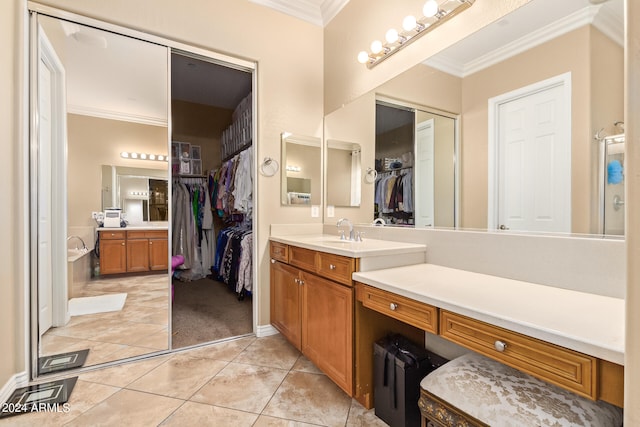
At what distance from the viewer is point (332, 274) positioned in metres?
1.77

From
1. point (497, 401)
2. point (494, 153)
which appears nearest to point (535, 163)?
point (494, 153)

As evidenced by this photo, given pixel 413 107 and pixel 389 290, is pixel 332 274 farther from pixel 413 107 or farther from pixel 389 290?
pixel 413 107

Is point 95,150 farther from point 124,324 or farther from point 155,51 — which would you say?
point 124,324

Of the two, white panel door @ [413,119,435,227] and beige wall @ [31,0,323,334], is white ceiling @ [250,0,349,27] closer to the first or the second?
beige wall @ [31,0,323,334]

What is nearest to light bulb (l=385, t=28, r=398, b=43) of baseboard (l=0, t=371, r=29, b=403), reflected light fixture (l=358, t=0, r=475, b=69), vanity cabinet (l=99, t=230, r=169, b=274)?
reflected light fixture (l=358, t=0, r=475, b=69)

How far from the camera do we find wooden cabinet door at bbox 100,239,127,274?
2.20 m

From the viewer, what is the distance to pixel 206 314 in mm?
2992

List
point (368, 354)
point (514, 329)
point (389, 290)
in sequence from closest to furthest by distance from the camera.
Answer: point (514, 329)
point (389, 290)
point (368, 354)

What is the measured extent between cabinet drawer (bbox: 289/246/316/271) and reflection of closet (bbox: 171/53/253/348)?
95 cm

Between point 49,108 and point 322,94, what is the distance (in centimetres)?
212

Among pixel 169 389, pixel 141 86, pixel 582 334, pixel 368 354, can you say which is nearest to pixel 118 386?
pixel 169 389

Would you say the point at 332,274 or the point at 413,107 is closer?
the point at 332,274

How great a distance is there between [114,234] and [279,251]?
1.26 metres

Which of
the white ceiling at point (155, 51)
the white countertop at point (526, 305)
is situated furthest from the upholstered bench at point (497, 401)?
the white ceiling at point (155, 51)
